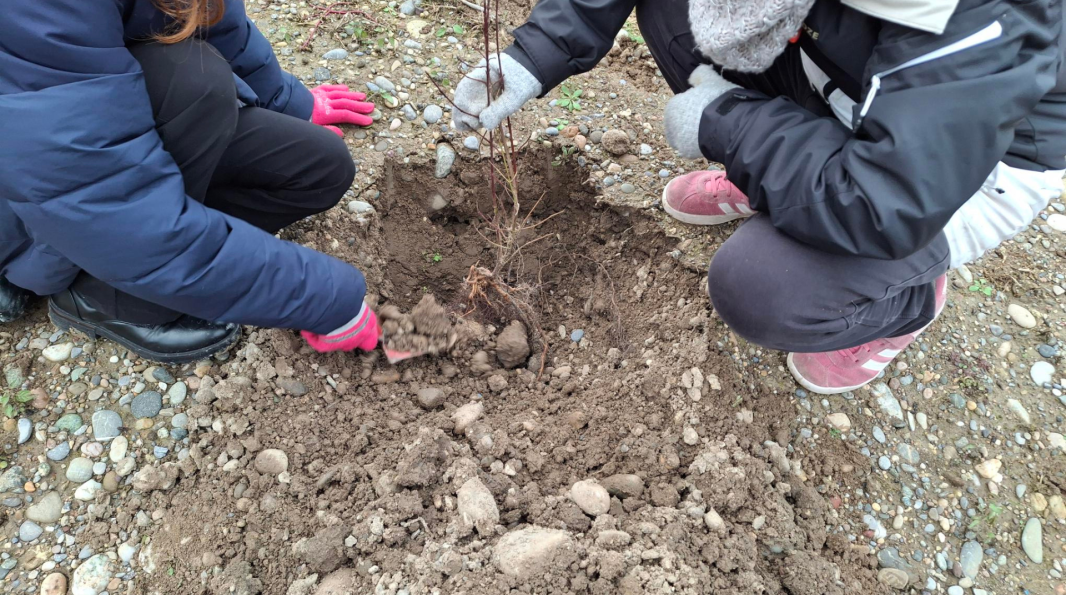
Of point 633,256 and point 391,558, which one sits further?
point 633,256

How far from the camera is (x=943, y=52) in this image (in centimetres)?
128

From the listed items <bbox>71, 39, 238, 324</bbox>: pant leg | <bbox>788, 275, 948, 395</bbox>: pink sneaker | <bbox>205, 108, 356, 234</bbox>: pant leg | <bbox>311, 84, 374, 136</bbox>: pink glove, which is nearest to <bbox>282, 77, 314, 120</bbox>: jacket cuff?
<bbox>311, 84, 374, 136</bbox>: pink glove

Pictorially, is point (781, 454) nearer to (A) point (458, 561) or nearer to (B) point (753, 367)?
(B) point (753, 367)

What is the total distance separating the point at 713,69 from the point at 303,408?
172 centimetres

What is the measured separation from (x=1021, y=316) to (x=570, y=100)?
6.61ft

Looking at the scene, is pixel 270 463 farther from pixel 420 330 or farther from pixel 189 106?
pixel 189 106

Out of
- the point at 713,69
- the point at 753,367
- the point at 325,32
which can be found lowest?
the point at 753,367

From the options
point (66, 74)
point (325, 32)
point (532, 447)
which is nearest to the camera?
point (66, 74)

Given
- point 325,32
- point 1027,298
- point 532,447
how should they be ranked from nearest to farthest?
point 532,447 < point 1027,298 < point 325,32

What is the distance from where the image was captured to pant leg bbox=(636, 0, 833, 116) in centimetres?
182

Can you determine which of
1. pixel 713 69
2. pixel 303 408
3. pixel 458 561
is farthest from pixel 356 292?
pixel 713 69

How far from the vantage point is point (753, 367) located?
207 centimetres

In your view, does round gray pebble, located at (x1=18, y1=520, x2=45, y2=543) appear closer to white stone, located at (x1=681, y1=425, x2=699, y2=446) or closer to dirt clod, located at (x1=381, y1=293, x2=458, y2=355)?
dirt clod, located at (x1=381, y1=293, x2=458, y2=355)

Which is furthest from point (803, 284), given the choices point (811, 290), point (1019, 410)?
point (1019, 410)
